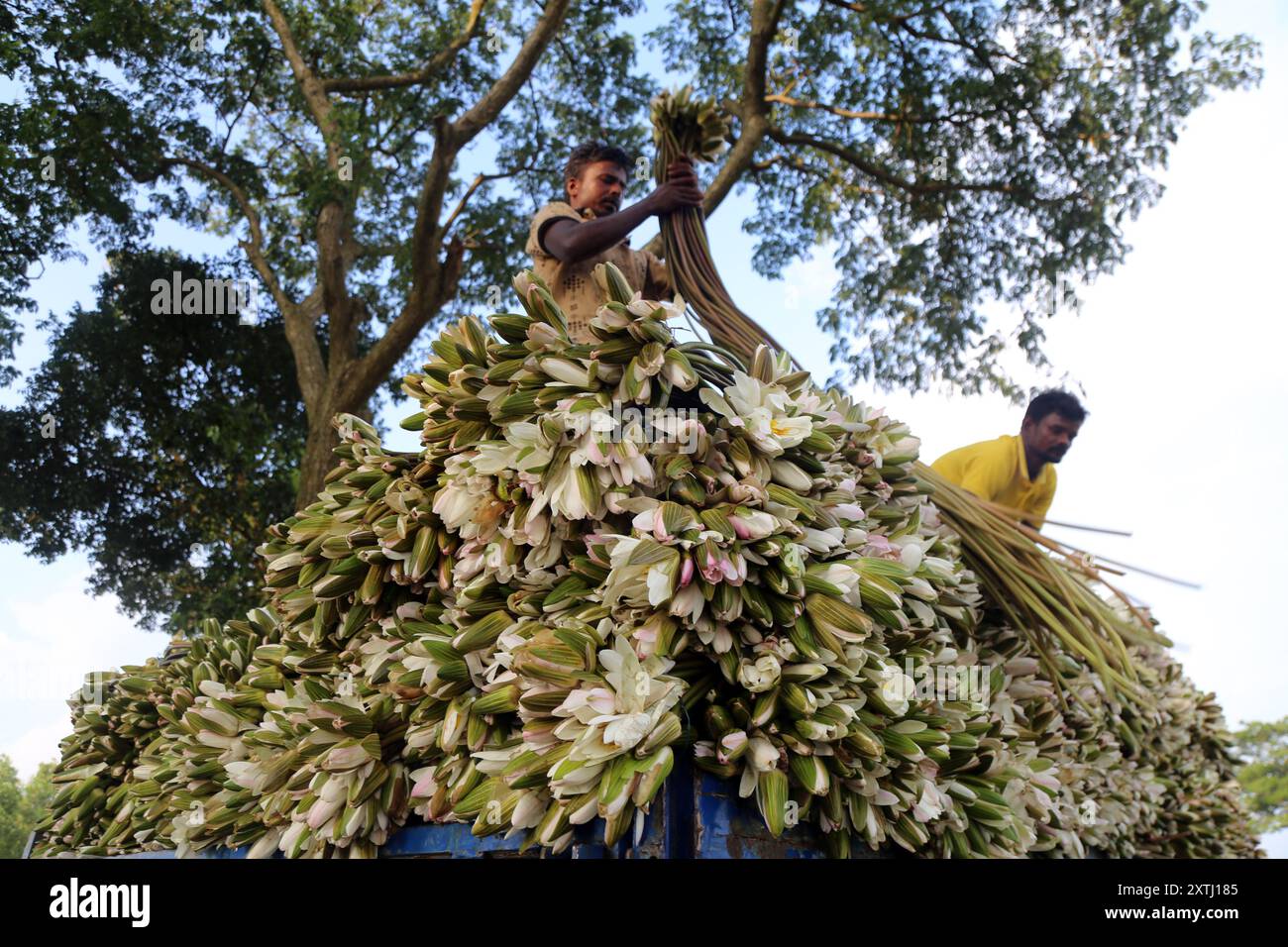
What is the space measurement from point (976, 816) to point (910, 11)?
932 cm

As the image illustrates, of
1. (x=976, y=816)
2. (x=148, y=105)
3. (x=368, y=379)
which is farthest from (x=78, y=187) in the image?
(x=976, y=816)

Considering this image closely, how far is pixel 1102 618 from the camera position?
241 cm

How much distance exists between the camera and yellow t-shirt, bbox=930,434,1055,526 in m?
3.50

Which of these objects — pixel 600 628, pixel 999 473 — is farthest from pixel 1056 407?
pixel 600 628

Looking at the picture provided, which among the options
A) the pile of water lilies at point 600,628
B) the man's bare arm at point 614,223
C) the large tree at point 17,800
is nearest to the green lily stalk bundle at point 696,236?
the man's bare arm at point 614,223

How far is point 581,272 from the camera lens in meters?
2.72

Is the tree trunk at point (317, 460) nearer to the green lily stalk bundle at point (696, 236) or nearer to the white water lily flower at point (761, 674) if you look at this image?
the green lily stalk bundle at point (696, 236)

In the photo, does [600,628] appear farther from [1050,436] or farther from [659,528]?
[1050,436]

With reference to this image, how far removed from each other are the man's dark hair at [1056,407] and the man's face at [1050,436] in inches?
0.6

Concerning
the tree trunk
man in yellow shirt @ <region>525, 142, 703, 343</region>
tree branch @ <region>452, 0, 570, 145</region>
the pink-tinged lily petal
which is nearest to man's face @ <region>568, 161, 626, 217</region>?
man in yellow shirt @ <region>525, 142, 703, 343</region>

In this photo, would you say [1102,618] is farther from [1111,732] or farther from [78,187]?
[78,187]

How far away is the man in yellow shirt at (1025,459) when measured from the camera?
11.5 ft

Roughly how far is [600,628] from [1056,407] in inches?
116

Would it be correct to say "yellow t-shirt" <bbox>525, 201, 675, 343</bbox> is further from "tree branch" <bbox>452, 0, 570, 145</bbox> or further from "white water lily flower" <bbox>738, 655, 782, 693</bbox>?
"tree branch" <bbox>452, 0, 570, 145</bbox>
